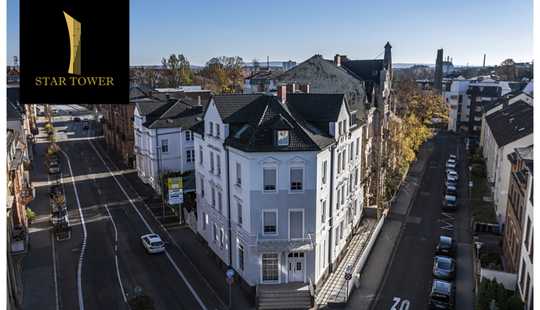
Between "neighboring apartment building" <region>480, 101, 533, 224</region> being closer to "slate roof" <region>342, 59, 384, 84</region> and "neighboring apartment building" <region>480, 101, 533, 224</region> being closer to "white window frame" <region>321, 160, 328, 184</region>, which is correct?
"slate roof" <region>342, 59, 384, 84</region>

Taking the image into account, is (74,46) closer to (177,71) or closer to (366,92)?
(366,92)

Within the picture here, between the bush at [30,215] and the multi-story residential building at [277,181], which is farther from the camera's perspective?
the bush at [30,215]

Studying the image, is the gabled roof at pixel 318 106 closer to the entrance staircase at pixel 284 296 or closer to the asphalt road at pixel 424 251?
the entrance staircase at pixel 284 296

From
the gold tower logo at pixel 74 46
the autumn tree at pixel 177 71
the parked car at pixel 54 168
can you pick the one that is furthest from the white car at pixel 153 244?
the autumn tree at pixel 177 71

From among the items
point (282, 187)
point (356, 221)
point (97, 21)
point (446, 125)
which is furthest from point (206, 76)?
point (97, 21)

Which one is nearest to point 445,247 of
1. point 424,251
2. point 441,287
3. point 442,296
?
point 424,251
